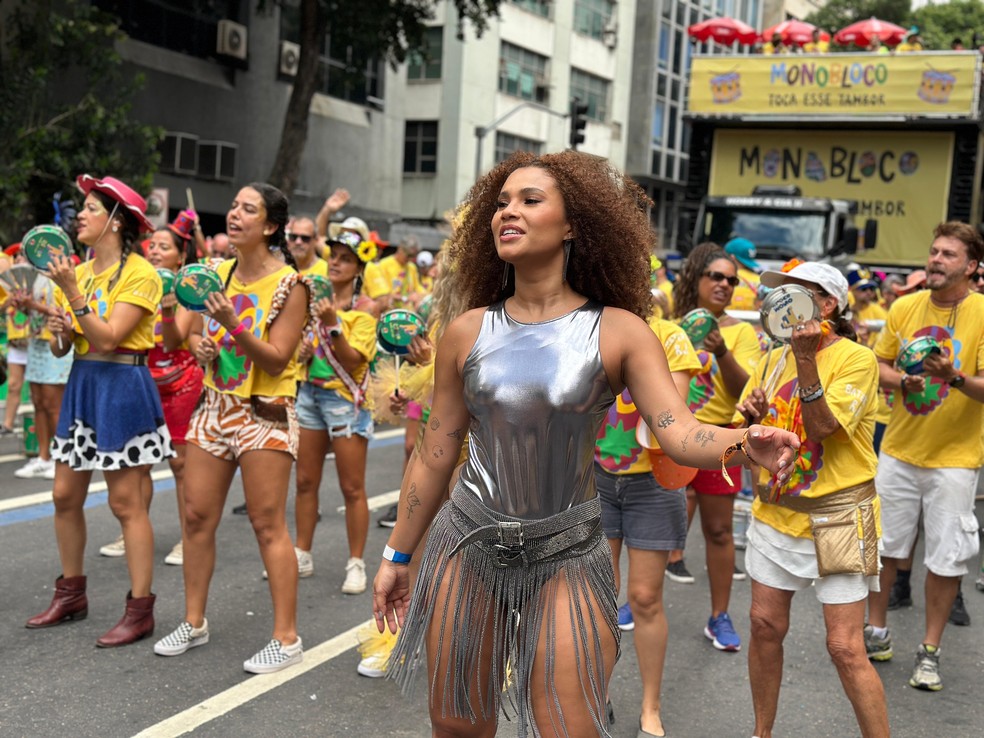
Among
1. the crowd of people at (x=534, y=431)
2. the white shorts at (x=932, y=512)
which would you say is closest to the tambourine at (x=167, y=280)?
the crowd of people at (x=534, y=431)

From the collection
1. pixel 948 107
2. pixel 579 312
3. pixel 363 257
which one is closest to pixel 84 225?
pixel 363 257

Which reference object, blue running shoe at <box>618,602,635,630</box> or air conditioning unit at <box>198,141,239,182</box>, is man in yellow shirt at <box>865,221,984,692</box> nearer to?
blue running shoe at <box>618,602,635,630</box>

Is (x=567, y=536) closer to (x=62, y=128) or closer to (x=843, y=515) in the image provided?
(x=843, y=515)

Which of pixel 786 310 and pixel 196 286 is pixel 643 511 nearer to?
pixel 786 310

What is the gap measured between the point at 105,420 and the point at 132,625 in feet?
3.11

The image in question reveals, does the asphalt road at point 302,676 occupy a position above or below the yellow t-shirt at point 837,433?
below

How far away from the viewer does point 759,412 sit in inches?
154

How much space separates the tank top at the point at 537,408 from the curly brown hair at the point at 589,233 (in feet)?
0.41

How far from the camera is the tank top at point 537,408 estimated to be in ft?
9.64

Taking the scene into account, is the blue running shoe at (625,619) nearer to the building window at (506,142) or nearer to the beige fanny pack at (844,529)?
the beige fanny pack at (844,529)

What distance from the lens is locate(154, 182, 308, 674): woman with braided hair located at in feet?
16.0

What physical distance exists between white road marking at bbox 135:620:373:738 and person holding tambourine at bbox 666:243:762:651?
182cm

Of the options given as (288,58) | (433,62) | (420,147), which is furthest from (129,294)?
(420,147)

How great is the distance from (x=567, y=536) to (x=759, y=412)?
1210 millimetres
